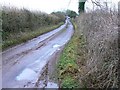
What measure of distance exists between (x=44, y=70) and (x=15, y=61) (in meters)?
2.21

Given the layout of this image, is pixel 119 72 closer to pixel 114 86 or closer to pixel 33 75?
pixel 114 86

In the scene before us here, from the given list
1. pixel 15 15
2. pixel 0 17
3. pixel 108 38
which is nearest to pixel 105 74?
pixel 108 38

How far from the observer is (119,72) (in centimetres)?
612

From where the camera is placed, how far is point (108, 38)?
6.56m

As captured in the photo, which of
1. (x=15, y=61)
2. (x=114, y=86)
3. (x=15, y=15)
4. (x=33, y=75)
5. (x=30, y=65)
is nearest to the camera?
(x=114, y=86)

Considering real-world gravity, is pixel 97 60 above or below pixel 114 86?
above

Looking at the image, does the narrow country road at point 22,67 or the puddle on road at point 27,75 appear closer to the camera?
the narrow country road at point 22,67

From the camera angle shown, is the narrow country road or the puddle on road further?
the puddle on road

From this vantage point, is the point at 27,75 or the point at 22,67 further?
the point at 22,67

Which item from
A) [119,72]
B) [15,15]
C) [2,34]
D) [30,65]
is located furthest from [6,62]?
[15,15]

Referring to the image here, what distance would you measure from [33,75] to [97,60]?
3330 millimetres

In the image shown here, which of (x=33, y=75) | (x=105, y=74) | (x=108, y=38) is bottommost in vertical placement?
(x=33, y=75)

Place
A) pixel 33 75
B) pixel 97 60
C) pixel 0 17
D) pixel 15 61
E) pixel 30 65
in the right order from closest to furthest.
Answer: pixel 97 60 < pixel 33 75 < pixel 30 65 < pixel 15 61 < pixel 0 17

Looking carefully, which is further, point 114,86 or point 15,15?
point 15,15
